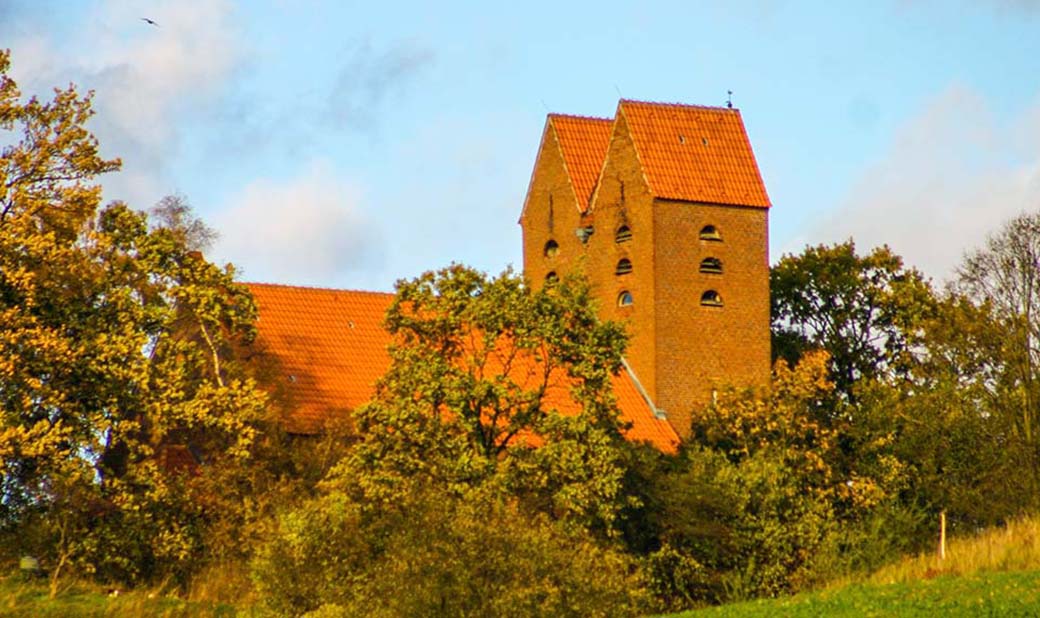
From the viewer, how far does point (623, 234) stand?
59.4 meters

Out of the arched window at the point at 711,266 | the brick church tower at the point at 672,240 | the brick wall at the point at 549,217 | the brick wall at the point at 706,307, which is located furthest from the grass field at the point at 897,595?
the brick wall at the point at 549,217

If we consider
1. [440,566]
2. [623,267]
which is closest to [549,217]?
[623,267]

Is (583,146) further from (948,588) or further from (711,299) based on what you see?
(948,588)

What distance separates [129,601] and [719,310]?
22964 millimetres

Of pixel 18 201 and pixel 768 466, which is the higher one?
pixel 18 201

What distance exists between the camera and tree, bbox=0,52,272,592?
136 feet

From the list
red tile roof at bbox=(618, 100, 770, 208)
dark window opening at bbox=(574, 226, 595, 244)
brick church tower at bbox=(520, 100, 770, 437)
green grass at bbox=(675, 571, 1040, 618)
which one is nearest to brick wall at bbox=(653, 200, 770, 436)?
brick church tower at bbox=(520, 100, 770, 437)

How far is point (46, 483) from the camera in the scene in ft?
139

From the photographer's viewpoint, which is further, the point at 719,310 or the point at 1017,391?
the point at 719,310

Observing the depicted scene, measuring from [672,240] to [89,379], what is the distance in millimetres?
20949

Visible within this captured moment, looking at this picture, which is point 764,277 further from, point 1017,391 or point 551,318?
Result: point 551,318

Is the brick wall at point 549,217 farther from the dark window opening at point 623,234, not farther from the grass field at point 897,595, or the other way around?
the grass field at point 897,595

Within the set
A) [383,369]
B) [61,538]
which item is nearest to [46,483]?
[61,538]

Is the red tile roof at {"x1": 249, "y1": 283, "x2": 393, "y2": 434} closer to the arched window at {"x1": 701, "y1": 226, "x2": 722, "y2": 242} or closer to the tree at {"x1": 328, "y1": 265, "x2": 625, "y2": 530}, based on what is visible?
the tree at {"x1": 328, "y1": 265, "x2": 625, "y2": 530}
